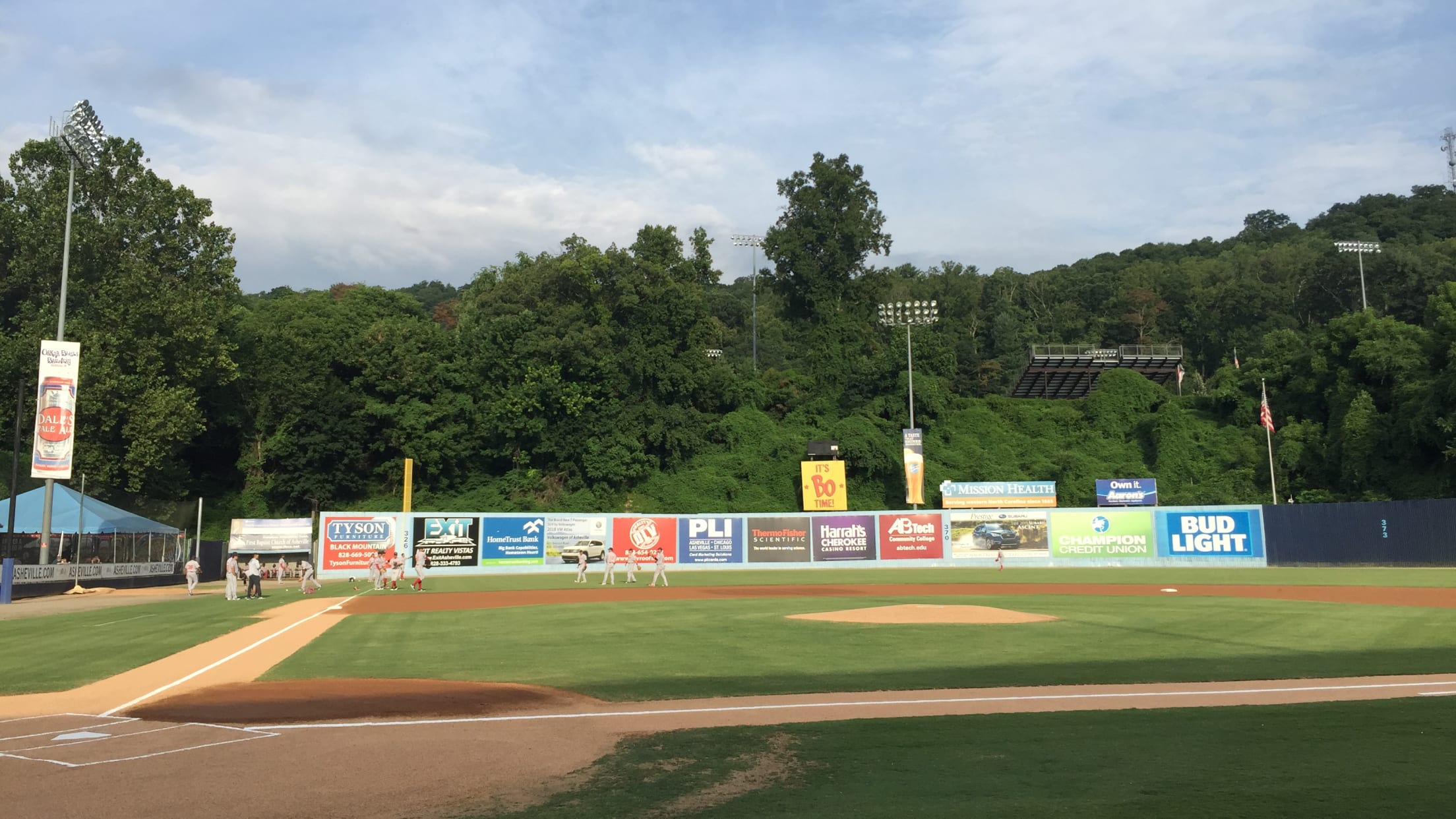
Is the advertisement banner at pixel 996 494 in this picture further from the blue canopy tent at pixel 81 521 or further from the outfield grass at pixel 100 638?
the blue canopy tent at pixel 81 521

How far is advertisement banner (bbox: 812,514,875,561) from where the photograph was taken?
51344mm

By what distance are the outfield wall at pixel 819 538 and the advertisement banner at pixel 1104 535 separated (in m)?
0.05

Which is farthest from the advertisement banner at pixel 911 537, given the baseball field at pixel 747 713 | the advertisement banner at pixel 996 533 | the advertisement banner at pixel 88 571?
the advertisement banner at pixel 88 571

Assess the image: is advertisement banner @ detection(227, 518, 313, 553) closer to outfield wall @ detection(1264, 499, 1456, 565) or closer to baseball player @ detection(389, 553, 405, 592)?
baseball player @ detection(389, 553, 405, 592)

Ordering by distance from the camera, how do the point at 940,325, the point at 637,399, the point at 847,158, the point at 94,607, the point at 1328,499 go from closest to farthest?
the point at 94,607, the point at 1328,499, the point at 637,399, the point at 847,158, the point at 940,325

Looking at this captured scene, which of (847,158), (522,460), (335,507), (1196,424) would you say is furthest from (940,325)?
(335,507)

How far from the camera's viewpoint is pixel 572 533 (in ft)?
162

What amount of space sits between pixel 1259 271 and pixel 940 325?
107 ft

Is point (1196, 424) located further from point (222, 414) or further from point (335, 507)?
point (222, 414)

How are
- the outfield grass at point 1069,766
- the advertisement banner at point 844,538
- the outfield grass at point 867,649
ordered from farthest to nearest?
1. the advertisement banner at point 844,538
2. the outfield grass at point 867,649
3. the outfield grass at point 1069,766

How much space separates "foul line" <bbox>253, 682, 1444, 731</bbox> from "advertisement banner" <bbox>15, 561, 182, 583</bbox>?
30298mm

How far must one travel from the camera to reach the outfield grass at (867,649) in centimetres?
1316

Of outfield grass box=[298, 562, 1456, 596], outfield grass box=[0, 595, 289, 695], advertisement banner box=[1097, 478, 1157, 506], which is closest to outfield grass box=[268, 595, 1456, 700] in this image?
outfield grass box=[0, 595, 289, 695]

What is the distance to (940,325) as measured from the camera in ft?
318
